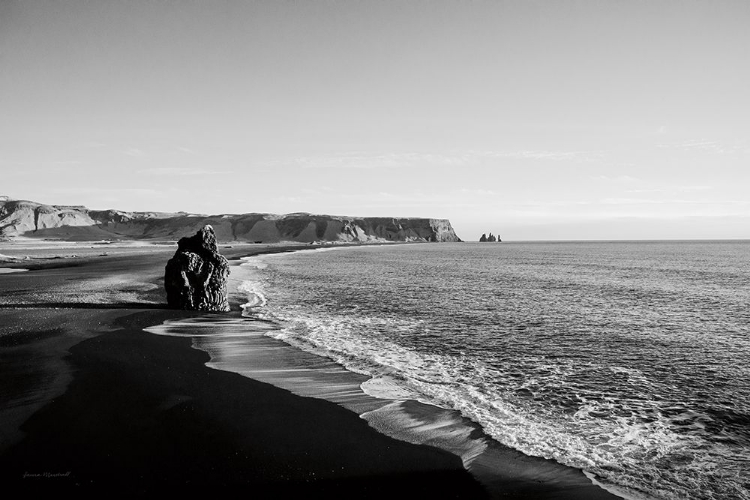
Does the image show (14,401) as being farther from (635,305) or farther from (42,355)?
(635,305)

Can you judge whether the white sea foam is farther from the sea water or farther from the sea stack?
the sea stack

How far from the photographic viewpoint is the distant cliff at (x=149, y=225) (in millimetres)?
145000

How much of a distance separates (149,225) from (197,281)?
567 ft

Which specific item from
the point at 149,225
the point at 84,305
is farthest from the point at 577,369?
the point at 149,225

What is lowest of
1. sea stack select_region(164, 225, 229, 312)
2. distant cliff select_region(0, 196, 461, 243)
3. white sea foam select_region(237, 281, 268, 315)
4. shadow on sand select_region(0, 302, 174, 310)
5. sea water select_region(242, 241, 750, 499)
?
white sea foam select_region(237, 281, 268, 315)

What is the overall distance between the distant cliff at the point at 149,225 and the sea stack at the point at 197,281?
140920mm

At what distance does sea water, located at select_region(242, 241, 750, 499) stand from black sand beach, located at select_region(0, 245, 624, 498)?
1.56 m

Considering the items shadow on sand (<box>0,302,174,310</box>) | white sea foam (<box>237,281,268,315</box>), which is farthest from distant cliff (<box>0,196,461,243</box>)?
shadow on sand (<box>0,302,174,310</box>)

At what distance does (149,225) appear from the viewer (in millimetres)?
171000

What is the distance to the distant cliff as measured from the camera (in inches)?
5709

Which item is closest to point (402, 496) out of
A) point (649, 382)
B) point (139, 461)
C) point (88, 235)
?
point (139, 461)

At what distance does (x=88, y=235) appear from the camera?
144 metres

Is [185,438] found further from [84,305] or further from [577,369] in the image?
[84,305]

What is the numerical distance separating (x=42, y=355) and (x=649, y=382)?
15840mm
